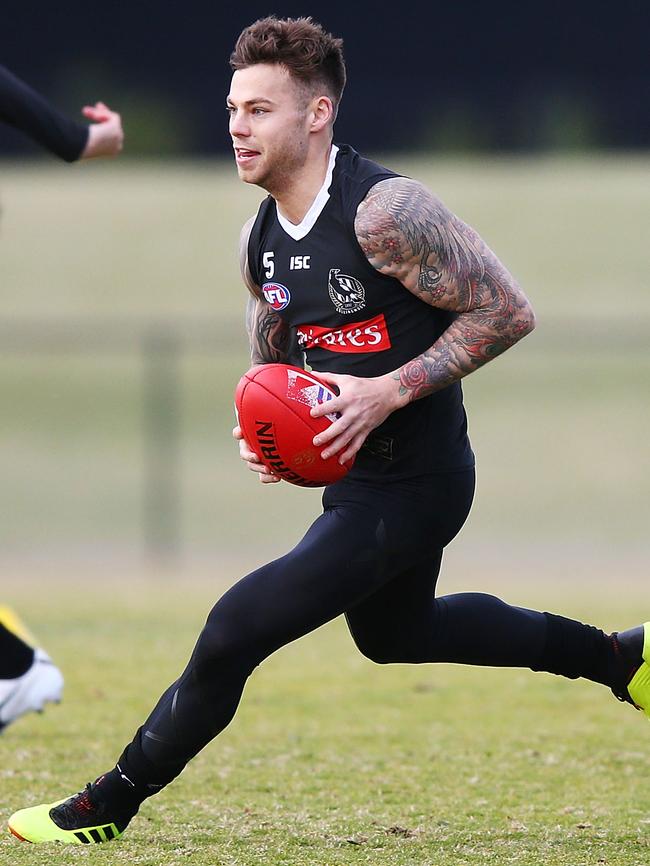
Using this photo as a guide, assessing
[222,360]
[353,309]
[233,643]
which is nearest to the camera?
[233,643]

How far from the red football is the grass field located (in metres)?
1.09

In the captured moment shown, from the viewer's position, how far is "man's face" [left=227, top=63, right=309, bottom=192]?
4125mm

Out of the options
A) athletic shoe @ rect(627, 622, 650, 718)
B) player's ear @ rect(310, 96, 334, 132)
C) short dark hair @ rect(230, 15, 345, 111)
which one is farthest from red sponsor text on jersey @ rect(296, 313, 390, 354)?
athletic shoe @ rect(627, 622, 650, 718)

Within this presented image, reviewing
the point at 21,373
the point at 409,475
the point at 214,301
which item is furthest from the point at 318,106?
the point at 214,301

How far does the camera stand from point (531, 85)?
25.9m

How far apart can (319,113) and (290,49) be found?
0.20m

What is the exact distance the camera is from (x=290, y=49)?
412cm

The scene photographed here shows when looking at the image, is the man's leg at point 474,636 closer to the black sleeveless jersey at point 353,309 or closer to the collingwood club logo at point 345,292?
the black sleeveless jersey at point 353,309

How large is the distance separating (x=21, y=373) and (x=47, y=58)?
287 inches

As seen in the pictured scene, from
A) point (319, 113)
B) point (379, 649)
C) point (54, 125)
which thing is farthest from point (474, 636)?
point (54, 125)

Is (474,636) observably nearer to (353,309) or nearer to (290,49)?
(353,309)

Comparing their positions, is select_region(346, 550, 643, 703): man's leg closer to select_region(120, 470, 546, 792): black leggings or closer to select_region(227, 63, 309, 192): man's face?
select_region(120, 470, 546, 792): black leggings

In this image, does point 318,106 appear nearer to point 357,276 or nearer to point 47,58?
point 357,276

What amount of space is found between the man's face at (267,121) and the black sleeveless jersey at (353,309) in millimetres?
147
